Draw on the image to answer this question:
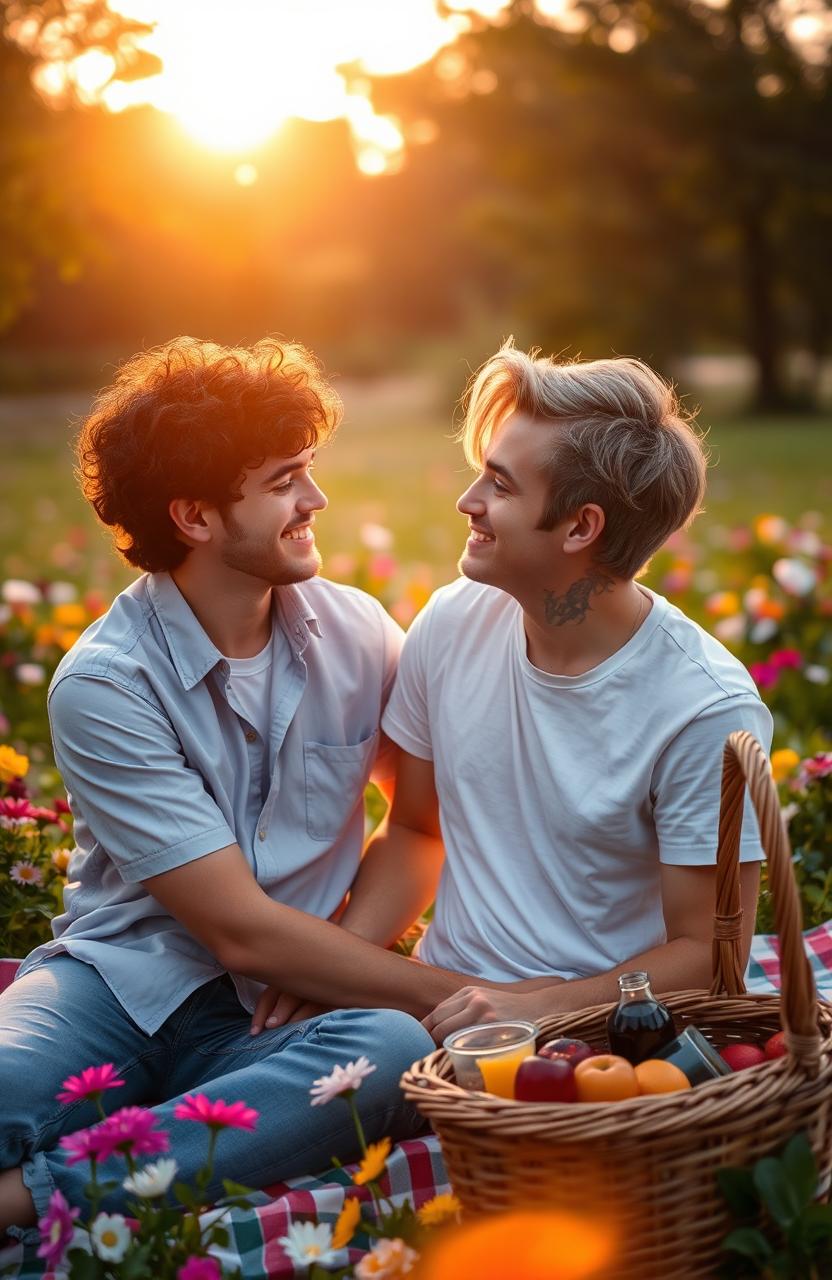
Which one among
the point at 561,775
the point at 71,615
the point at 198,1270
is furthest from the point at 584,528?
the point at 71,615

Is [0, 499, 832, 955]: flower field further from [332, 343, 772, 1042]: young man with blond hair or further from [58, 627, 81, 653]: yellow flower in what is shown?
[332, 343, 772, 1042]: young man with blond hair

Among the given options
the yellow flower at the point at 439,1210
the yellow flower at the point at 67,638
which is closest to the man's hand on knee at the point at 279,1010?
the yellow flower at the point at 439,1210

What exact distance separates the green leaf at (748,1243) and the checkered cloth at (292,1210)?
0.69m

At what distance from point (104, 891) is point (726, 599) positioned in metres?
3.29

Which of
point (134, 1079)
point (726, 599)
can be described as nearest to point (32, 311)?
point (726, 599)

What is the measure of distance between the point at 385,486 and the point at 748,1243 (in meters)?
15.3

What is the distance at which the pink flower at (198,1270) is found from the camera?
2.21 m

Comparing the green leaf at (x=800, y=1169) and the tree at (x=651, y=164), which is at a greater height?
the tree at (x=651, y=164)

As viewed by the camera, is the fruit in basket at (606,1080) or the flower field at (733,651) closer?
the fruit in basket at (606,1080)

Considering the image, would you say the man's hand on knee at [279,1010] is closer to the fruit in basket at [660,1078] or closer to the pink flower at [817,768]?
the fruit in basket at [660,1078]

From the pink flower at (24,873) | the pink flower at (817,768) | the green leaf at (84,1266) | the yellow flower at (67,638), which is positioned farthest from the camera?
the yellow flower at (67,638)

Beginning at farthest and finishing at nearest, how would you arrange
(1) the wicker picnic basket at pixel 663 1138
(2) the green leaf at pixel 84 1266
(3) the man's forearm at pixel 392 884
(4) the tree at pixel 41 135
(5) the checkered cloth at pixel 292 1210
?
(4) the tree at pixel 41 135 → (3) the man's forearm at pixel 392 884 → (5) the checkered cloth at pixel 292 1210 → (2) the green leaf at pixel 84 1266 → (1) the wicker picnic basket at pixel 663 1138

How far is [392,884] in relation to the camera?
135 inches

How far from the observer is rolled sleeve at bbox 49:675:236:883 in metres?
2.93
